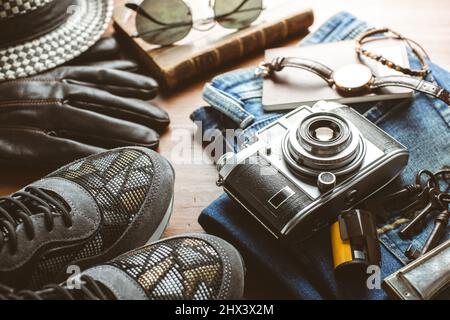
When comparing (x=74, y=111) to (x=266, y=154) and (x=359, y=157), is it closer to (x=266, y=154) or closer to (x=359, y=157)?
(x=266, y=154)

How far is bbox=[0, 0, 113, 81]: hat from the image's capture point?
0.94 m

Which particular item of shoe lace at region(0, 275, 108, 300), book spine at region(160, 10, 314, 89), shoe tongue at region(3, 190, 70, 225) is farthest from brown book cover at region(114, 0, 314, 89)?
shoe lace at region(0, 275, 108, 300)

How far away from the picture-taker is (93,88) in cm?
100

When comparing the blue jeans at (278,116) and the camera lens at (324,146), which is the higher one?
the camera lens at (324,146)

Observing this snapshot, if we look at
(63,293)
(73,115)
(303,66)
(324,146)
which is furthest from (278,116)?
(63,293)

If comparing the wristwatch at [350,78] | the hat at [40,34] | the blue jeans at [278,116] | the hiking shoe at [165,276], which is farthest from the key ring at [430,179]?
the hat at [40,34]

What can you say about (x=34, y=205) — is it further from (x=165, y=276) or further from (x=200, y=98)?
(x=200, y=98)

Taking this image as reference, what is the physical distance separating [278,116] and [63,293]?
1.45 ft

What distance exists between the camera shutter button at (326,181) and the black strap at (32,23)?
54 cm

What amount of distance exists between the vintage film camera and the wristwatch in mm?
94

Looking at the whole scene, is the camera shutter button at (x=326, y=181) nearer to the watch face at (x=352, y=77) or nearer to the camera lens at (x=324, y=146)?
the camera lens at (x=324, y=146)

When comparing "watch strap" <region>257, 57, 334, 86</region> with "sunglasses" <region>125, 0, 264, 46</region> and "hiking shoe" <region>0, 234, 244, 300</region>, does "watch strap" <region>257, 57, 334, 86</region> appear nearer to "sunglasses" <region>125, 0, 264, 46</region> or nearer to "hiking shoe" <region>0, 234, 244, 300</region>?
"sunglasses" <region>125, 0, 264, 46</region>

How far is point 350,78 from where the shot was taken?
3.03 feet

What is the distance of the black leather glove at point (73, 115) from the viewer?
36.8 inches
